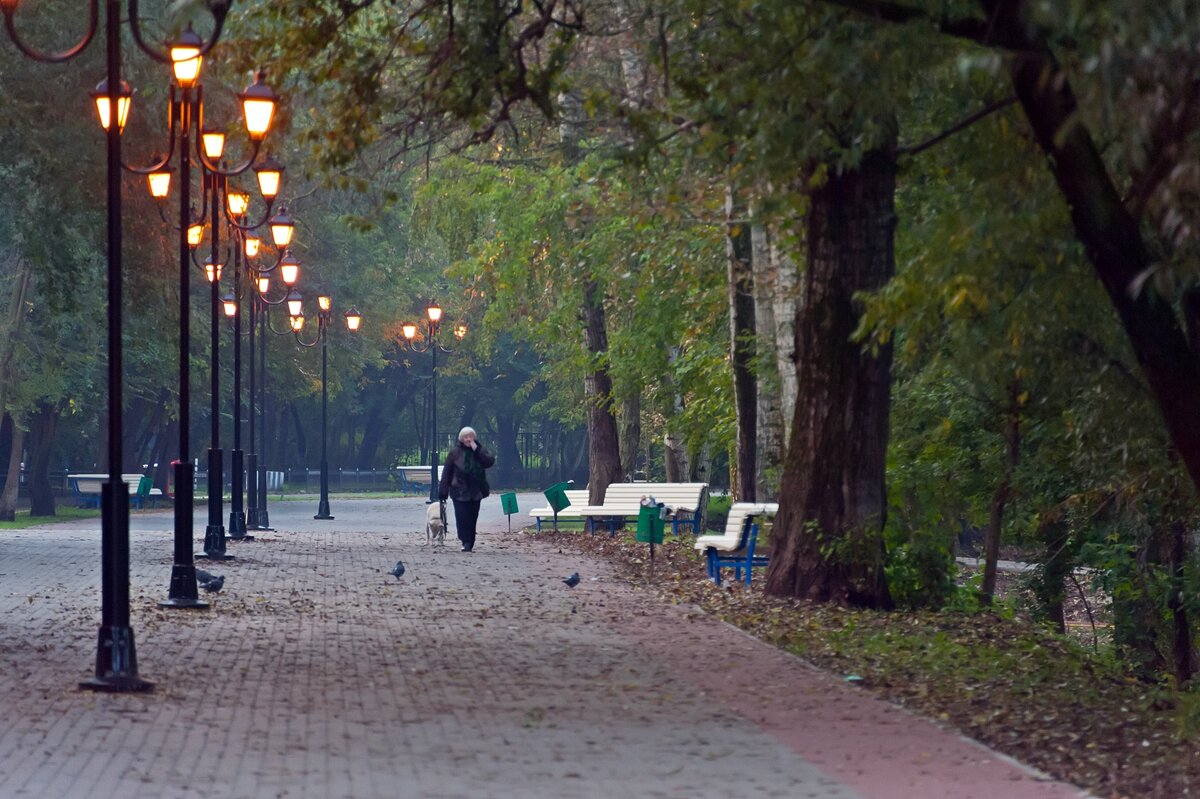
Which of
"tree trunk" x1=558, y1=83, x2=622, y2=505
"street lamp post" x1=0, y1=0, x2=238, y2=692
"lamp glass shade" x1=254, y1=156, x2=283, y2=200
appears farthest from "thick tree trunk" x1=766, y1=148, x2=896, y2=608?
"tree trunk" x1=558, y1=83, x2=622, y2=505

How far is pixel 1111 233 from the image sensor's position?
8.88 m

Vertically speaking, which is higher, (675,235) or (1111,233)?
(675,235)

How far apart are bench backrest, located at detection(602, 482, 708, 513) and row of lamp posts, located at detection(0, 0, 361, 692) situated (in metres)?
6.11

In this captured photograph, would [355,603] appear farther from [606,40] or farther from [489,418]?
[489,418]

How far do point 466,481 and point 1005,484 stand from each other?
901 centimetres

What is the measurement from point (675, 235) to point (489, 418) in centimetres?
5676

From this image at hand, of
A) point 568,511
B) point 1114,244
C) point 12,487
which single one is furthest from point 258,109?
point 12,487

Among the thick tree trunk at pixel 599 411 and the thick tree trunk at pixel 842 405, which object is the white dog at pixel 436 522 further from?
the thick tree trunk at pixel 842 405

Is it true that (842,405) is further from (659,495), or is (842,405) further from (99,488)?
(99,488)

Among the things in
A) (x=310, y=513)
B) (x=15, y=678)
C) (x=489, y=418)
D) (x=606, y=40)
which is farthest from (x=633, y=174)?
(x=489, y=418)

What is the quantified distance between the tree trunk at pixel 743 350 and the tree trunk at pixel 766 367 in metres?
0.31

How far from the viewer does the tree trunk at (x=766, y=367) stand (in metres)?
20.7

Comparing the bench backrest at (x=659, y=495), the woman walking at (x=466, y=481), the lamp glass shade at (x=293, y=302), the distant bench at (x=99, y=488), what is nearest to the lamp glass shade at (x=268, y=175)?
the woman walking at (x=466, y=481)

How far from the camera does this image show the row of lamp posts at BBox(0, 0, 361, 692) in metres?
10.5
